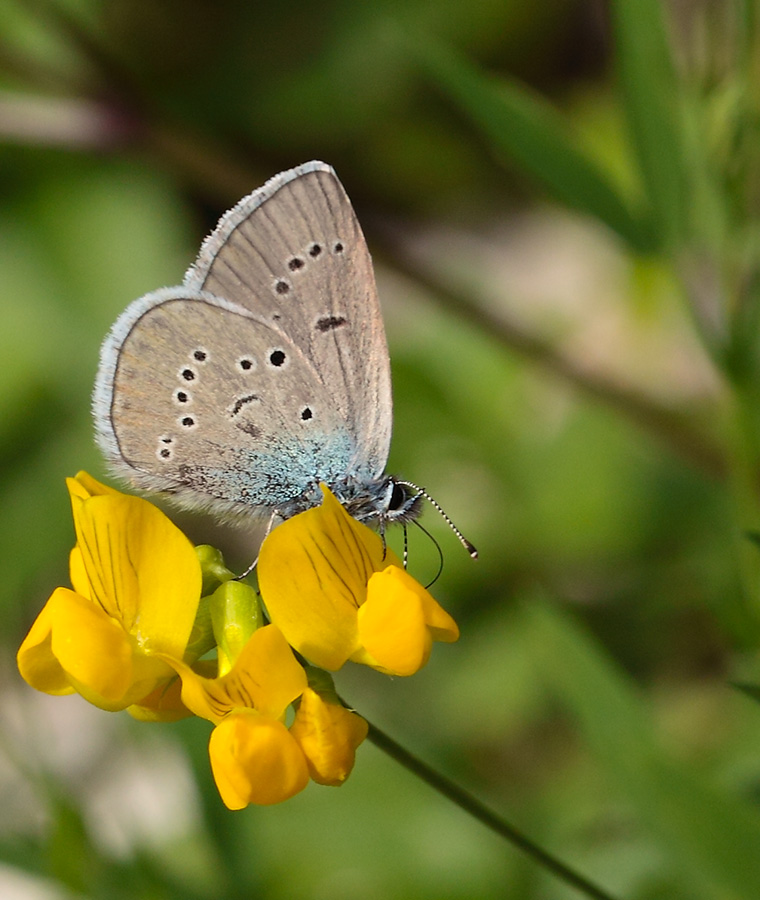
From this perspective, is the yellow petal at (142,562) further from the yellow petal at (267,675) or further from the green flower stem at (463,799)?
the green flower stem at (463,799)

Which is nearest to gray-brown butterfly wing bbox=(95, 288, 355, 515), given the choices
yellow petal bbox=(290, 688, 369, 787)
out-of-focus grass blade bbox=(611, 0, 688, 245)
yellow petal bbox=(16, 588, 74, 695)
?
yellow petal bbox=(16, 588, 74, 695)

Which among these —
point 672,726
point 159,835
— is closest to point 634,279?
point 672,726

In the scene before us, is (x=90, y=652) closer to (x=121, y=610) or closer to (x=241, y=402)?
(x=121, y=610)

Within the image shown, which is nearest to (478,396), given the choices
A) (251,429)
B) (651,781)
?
(251,429)

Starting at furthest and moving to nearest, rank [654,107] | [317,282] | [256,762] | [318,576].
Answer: [654,107], [317,282], [318,576], [256,762]

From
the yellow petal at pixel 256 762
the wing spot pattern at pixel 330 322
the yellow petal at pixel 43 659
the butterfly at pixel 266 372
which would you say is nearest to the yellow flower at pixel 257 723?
the yellow petal at pixel 256 762

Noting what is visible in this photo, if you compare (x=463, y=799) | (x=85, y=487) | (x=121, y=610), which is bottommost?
(x=463, y=799)
